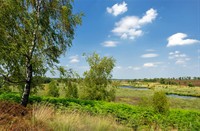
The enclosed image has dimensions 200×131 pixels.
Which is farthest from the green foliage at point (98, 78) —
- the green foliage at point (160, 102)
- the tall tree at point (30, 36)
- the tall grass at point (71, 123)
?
the tall grass at point (71, 123)

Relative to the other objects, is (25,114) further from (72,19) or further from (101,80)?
(101,80)

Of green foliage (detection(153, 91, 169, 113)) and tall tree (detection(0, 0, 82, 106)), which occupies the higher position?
tall tree (detection(0, 0, 82, 106))

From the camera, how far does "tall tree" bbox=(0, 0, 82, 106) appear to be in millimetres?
11228

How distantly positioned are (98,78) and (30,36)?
53.1ft

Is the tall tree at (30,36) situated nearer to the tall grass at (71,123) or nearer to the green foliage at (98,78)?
the tall grass at (71,123)

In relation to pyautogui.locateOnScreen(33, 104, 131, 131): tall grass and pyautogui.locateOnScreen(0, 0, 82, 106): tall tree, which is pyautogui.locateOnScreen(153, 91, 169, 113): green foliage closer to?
pyautogui.locateOnScreen(0, 0, 82, 106): tall tree

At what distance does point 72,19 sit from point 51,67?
297 centimetres

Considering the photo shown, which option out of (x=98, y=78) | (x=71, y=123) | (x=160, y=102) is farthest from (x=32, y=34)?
(x=98, y=78)

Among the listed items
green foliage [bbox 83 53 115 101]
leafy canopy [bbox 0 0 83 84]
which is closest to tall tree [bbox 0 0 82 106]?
leafy canopy [bbox 0 0 83 84]

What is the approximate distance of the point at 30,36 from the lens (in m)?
11.9

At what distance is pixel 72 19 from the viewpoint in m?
13.0

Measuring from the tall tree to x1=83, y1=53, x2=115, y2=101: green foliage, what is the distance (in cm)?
1442

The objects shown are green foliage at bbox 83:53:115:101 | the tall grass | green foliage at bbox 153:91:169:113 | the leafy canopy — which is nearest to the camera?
the tall grass

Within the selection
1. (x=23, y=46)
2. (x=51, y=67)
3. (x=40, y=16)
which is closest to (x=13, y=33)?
(x=23, y=46)
